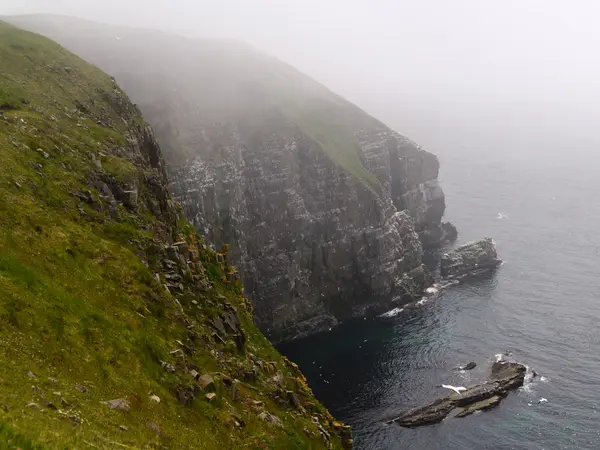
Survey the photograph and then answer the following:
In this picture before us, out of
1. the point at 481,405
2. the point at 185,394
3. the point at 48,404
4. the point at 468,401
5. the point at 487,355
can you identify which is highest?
the point at 48,404

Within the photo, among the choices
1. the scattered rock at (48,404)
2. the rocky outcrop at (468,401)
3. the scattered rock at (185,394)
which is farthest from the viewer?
the rocky outcrop at (468,401)

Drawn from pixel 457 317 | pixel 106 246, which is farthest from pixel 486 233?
pixel 106 246

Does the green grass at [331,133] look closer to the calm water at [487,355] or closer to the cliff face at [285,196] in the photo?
the cliff face at [285,196]

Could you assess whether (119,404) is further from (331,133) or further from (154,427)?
(331,133)

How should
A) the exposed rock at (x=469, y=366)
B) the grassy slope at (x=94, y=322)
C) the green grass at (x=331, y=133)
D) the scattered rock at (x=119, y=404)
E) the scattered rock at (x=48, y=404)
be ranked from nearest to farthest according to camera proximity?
the scattered rock at (x=48, y=404) → the grassy slope at (x=94, y=322) → the scattered rock at (x=119, y=404) → the exposed rock at (x=469, y=366) → the green grass at (x=331, y=133)

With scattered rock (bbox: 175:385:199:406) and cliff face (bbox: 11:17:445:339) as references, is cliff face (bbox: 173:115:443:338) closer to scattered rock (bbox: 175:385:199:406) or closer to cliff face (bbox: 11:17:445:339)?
cliff face (bbox: 11:17:445:339)

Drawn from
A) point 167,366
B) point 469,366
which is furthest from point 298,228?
point 167,366

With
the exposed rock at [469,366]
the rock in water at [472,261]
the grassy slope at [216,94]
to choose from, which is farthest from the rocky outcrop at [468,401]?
the grassy slope at [216,94]
